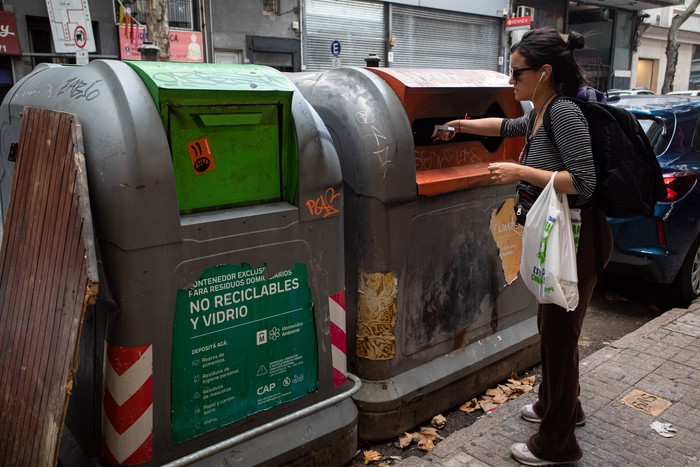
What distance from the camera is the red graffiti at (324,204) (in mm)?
2626

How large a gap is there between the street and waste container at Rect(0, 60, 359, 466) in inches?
49.2

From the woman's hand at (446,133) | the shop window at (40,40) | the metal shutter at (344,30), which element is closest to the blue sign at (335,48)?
the metal shutter at (344,30)

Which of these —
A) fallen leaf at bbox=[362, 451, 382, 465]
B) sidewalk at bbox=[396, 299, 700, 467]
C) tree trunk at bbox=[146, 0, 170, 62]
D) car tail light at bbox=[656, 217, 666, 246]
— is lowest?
fallen leaf at bbox=[362, 451, 382, 465]

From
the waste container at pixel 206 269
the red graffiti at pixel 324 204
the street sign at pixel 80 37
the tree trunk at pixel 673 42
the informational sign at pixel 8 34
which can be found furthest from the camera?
the tree trunk at pixel 673 42

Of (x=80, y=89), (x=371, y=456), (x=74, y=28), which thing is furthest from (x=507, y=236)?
(x=74, y=28)

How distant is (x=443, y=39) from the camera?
19.7 metres

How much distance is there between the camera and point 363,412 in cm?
312

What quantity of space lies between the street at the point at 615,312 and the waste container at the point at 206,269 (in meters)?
1.25

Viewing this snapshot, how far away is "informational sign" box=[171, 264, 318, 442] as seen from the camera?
2.36 metres

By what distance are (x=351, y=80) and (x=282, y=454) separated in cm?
180

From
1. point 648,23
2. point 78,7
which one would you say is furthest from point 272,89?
point 648,23

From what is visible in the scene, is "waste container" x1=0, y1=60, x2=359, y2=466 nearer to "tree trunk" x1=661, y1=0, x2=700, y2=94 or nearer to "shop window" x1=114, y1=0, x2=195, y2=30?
"shop window" x1=114, y1=0, x2=195, y2=30

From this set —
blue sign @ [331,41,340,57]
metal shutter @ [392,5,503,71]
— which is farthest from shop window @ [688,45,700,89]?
blue sign @ [331,41,340,57]

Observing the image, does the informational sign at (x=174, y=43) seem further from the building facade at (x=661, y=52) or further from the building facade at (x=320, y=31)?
the building facade at (x=661, y=52)
